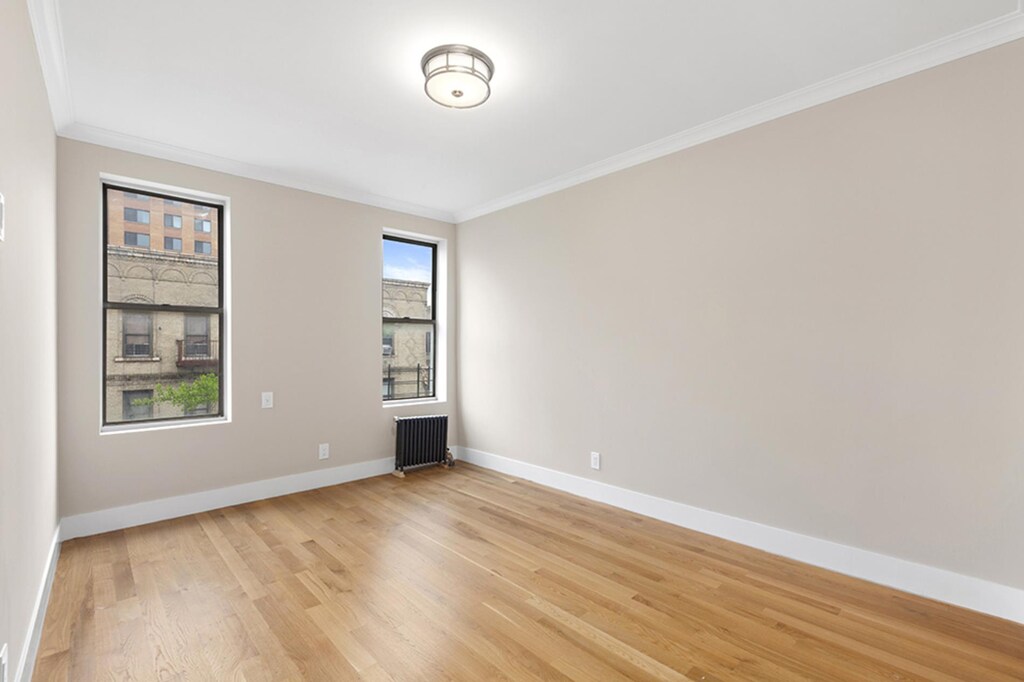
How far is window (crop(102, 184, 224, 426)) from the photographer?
136 inches

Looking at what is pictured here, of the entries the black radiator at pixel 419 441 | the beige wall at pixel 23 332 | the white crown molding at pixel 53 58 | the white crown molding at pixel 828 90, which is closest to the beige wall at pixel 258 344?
the black radiator at pixel 419 441

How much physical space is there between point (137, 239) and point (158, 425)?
138 centimetres

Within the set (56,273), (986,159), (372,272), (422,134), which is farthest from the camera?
(372,272)

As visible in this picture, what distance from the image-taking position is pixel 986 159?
7.47 feet

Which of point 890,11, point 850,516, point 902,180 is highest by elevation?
point 890,11

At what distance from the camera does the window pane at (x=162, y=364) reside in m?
3.46

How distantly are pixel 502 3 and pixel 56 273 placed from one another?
3194mm

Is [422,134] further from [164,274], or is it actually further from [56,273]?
[56,273]

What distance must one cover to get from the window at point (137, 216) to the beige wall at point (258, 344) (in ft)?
0.93

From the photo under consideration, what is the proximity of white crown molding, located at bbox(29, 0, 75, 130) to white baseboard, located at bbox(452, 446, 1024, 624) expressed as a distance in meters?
4.15

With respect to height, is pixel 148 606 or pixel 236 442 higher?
pixel 236 442

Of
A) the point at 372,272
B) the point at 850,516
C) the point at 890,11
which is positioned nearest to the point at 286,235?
the point at 372,272

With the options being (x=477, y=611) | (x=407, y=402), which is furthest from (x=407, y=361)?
(x=477, y=611)

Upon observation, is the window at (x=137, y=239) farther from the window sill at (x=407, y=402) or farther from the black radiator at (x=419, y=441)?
the black radiator at (x=419, y=441)
